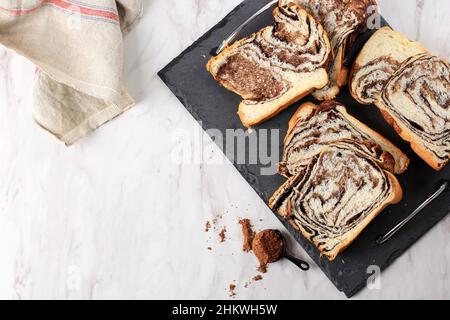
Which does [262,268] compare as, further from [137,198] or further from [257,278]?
[137,198]

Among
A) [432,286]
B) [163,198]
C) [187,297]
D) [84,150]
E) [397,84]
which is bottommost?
[432,286]

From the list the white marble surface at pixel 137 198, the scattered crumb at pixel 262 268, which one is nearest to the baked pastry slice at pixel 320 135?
the white marble surface at pixel 137 198

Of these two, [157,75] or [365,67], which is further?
[157,75]

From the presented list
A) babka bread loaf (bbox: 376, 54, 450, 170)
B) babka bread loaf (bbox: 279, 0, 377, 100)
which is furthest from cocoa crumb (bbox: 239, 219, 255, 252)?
babka bread loaf (bbox: 376, 54, 450, 170)

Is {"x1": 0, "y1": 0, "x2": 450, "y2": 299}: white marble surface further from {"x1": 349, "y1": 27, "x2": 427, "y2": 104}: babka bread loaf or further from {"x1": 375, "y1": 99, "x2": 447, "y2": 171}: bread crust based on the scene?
{"x1": 375, "y1": 99, "x2": 447, "y2": 171}: bread crust

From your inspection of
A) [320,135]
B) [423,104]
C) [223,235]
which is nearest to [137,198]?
[223,235]

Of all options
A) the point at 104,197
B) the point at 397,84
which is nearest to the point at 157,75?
the point at 104,197

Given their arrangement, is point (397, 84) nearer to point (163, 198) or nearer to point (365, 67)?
point (365, 67)
